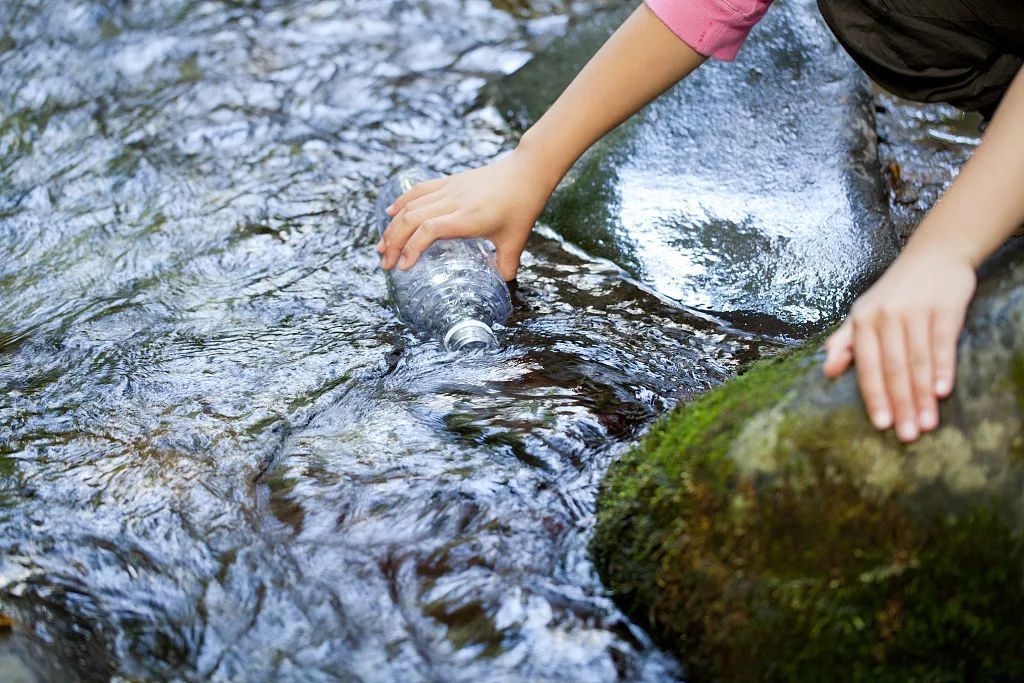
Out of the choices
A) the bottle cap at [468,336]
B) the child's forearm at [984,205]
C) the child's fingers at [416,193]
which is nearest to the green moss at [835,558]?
the child's forearm at [984,205]

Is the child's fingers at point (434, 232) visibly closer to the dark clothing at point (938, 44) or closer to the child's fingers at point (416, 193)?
the child's fingers at point (416, 193)

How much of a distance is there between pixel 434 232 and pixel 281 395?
59 cm

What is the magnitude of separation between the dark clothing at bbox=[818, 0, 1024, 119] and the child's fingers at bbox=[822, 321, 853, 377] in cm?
143

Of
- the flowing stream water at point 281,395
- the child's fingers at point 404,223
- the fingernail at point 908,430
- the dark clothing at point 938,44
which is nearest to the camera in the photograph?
the fingernail at point 908,430

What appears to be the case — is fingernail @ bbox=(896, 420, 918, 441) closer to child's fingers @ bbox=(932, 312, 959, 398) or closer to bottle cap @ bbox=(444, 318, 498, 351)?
child's fingers @ bbox=(932, 312, 959, 398)

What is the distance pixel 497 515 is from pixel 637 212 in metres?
1.60

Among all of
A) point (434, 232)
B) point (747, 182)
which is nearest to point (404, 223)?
point (434, 232)

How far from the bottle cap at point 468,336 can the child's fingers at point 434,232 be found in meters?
0.22

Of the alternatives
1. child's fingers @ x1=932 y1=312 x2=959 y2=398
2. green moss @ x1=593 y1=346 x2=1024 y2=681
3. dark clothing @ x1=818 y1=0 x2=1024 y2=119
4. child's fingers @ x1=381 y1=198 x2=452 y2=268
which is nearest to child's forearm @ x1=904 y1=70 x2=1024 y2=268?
child's fingers @ x1=932 y1=312 x2=959 y2=398

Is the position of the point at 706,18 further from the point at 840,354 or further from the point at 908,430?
the point at 908,430

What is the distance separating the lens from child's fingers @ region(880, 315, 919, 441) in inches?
68.5

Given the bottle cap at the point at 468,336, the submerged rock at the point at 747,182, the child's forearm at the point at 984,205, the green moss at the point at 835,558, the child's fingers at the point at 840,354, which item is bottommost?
the submerged rock at the point at 747,182

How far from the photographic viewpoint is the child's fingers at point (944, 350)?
1.74 m

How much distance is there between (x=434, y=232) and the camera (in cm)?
289
